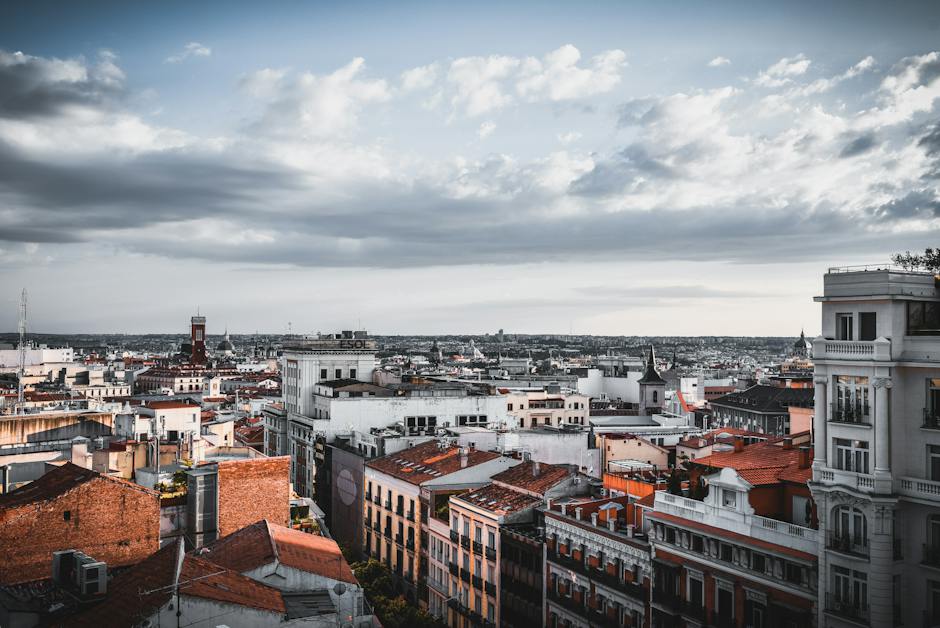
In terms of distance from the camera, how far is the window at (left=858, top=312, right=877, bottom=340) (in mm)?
34709

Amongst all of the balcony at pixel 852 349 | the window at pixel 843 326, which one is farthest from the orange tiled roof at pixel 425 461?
Result: the window at pixel 843 326

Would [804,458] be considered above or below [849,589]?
above

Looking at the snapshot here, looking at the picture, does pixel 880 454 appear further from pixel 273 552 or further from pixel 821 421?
pixel 273 552

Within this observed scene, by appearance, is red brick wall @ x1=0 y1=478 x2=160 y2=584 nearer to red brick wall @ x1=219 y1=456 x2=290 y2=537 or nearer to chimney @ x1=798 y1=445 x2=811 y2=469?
red brick wall @ x1=219 y1=456 x2=290 y2=537

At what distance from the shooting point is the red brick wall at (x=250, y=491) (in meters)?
42.1

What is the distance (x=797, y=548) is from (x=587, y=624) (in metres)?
14.5

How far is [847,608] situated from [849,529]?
9.08ft

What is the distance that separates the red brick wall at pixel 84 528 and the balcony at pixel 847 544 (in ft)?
85.1

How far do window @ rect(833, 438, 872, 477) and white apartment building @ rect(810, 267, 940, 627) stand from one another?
36 millimetres

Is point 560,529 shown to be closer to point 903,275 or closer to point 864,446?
point 864,446

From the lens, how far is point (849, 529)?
34.4 metres

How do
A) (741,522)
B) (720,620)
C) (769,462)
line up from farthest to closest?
(769,462) < (720,620) < (741,522)

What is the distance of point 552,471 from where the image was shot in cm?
5772

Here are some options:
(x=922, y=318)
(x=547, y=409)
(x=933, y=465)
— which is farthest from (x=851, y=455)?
(x=547, y=409)
